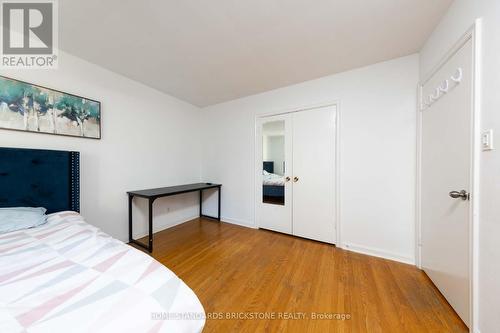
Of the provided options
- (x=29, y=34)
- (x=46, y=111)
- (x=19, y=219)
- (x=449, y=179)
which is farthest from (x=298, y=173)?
(x=29, y=34)

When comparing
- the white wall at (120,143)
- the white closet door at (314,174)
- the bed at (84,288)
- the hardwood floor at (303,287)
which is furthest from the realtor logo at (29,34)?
the white closet door at (314,174)

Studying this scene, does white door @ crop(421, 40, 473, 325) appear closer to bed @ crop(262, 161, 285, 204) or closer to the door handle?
the door handle

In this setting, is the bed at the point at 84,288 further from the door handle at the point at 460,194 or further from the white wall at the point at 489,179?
the door handle at the point at 460,194

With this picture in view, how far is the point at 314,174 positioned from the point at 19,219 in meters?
3.00

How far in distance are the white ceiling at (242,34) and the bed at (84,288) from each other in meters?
1.75

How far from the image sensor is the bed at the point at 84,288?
564 millimetres

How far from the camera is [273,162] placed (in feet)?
10.1

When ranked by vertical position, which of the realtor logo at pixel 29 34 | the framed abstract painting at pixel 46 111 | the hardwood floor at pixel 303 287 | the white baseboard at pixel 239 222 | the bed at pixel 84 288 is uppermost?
the realtor logo at pixel 29 34

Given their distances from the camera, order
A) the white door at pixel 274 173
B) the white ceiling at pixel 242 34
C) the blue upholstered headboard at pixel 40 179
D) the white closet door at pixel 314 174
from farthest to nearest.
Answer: the white door at pixel 274 173 < the white closet door at pixel 314 174 < the blue upholstered headboard at pixel 40 179 < the white ceiling at pixel 242 34

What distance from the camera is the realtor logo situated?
1530 mm

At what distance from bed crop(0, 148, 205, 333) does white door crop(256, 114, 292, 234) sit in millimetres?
2305

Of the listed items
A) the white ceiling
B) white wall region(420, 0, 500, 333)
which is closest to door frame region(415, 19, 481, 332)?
white wall region(420, 0, 500, 333)

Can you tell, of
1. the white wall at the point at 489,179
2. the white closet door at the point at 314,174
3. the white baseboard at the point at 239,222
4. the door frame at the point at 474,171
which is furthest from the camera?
the white baseboard at the point at 239,222

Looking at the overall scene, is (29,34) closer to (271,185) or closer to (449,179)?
(271,185)
